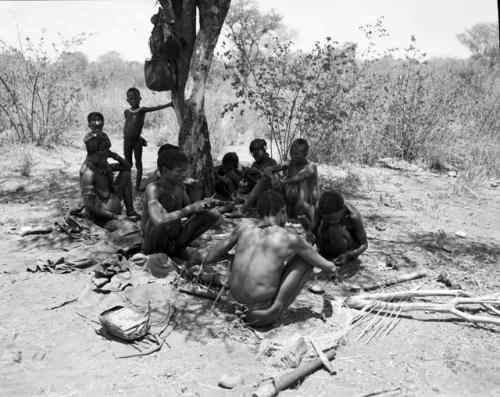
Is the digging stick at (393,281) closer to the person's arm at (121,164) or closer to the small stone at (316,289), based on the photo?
the small stone at (316,289)

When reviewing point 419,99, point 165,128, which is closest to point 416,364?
point 419,99

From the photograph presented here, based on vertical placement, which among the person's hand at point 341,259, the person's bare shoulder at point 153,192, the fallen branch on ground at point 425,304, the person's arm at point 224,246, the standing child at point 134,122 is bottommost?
the fallen branch on ground at point 425,304

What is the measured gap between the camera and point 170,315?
11.9ft

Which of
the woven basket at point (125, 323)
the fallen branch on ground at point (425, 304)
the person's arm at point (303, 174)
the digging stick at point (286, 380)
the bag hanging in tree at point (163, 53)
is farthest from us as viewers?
the bag hanging in tree at point (163, 53)

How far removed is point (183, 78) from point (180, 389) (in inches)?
166

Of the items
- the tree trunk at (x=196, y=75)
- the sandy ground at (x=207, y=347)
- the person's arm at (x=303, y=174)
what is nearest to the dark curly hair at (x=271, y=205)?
the sandy ground at (x=207, y=347)

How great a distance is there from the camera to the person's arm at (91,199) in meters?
5.19

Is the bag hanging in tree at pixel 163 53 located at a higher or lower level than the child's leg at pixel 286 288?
higher

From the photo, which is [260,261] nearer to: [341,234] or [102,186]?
[341,234]

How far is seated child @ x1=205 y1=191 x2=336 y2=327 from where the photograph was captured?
331 centimetres

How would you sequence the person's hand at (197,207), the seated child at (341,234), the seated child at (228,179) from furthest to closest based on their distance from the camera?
the seated child at (228,179) < the seated child at (341,234) < the person's hand at (197,207)

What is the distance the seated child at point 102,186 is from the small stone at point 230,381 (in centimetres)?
268

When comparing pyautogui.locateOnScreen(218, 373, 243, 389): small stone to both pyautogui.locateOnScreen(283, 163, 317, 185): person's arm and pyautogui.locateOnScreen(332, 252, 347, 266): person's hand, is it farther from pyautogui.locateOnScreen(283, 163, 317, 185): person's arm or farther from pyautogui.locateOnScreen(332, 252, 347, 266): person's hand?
pyautogui.locateOnScreen(283, 163, 317, 185): person's arm

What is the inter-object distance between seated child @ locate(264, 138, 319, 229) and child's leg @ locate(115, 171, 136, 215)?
150 cm
